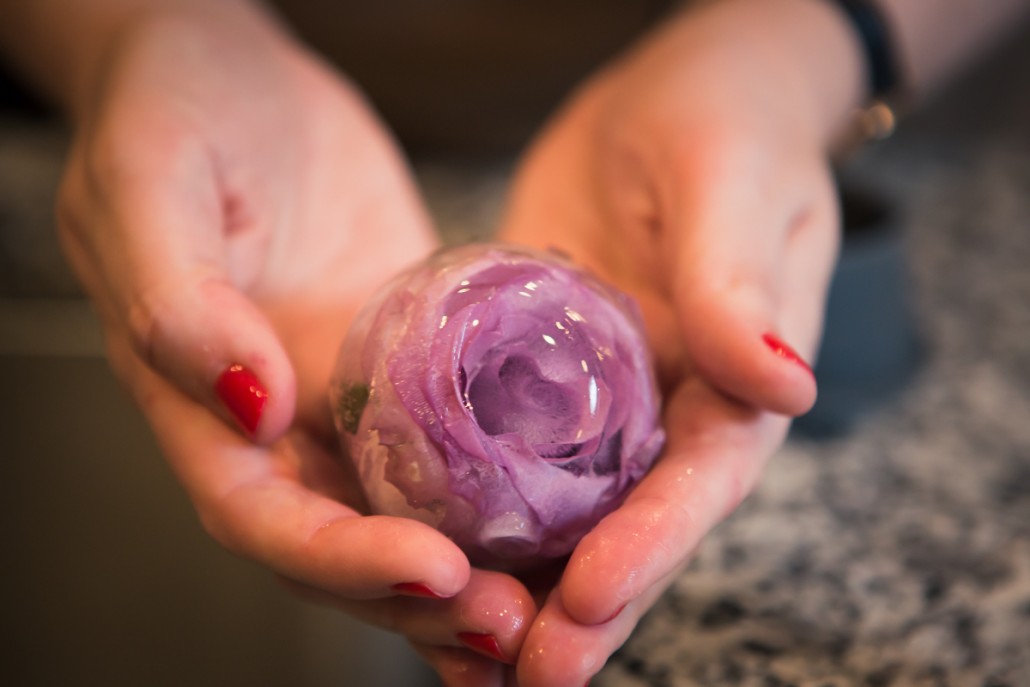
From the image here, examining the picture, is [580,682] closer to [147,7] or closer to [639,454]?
[639,454]

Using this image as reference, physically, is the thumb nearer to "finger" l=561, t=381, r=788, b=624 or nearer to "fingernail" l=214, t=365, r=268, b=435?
"finger" l=561, t=381, r=788, b=624

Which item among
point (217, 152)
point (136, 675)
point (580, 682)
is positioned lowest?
point (136, 675)

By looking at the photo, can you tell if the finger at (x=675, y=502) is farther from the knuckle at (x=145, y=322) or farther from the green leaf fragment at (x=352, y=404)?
the knuckle at (x=145, y=322)

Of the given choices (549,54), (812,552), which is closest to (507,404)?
(812,552)

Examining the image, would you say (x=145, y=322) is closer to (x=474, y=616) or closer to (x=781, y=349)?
(x=474, y=616)

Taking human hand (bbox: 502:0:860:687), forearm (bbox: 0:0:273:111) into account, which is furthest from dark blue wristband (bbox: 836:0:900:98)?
forearm (bbox: 0:0:273:111)

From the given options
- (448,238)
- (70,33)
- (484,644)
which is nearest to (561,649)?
(484,644)
